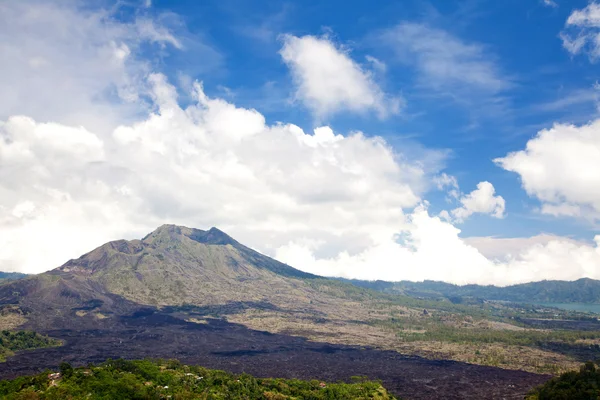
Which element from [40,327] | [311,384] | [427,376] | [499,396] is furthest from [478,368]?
[40,327]

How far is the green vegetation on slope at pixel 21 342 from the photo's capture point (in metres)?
134

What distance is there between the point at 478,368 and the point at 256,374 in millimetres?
68091

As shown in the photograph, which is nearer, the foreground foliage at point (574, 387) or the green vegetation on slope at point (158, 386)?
the green vegetation on slope at point (158, 386)

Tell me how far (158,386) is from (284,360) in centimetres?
7795

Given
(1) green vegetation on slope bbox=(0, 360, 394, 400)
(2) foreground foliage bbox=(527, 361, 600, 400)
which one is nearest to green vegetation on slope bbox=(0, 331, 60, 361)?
(1) green vegetation on slope bbox=(0, 360, 394, 400)

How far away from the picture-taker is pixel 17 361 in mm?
115875

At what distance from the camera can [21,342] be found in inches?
5477

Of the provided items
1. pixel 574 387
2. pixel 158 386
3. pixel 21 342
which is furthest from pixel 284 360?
pixel 21 342

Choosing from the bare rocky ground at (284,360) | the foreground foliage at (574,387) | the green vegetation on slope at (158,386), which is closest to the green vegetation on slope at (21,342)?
the bare rocky ground at (284,360)

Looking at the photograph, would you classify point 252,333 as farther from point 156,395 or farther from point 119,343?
point 156,395

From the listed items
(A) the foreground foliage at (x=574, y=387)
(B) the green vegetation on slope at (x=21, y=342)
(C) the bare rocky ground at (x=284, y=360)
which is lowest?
(C) the bare rocky ground at (x=284, y=360)

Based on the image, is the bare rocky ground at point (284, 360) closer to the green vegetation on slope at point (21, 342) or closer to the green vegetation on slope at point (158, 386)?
the green vegetation on slope at point (21, 342)

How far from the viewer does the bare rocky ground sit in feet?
335

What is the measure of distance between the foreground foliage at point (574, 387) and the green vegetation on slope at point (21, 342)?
13994cm
